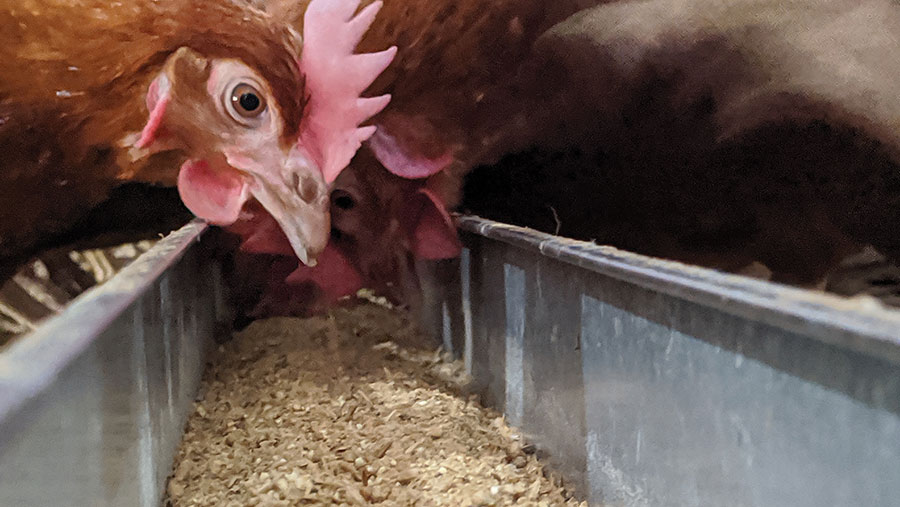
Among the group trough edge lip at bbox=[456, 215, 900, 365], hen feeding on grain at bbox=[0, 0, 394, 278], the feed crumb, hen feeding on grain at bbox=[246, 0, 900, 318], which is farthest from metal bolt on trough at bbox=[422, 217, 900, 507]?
hen feeding on grain at bbox=[0, 0, 394, 278]

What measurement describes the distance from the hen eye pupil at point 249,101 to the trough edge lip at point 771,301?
0.66 m

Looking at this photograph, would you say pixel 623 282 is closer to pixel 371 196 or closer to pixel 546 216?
pixel 546 216

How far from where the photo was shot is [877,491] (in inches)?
15.8

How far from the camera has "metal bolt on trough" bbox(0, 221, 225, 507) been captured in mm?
375

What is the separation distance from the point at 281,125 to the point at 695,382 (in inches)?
33.8

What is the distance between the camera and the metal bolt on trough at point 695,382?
41 cm

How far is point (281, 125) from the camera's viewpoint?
1.16 metres

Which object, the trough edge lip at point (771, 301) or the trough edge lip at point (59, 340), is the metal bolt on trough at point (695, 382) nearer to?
the trough edge lip at point (771, 301)

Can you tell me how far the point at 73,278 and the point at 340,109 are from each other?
56cm

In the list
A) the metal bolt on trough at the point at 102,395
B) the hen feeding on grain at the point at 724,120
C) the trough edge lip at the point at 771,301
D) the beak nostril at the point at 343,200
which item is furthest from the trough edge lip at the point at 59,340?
the hen feeding on grain at the point at 724,120

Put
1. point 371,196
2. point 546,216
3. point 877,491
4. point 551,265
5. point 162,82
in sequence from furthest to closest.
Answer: point 371,196, point 546,216, point 162,82, point 551,265, point 877,491

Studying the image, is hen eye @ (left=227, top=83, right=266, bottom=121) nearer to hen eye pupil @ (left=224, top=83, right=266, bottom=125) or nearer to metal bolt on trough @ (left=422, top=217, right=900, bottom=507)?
hen eye pupil @ (left=224, top=83, right=266, bottom=125)

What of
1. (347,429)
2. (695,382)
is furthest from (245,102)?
(695,382)

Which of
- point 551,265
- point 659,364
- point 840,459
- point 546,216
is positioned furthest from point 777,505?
point 546,216
